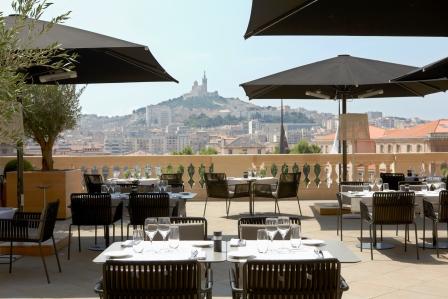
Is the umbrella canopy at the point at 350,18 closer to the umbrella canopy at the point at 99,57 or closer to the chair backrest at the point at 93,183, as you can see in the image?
the umbrella canopy at the point at 99,57

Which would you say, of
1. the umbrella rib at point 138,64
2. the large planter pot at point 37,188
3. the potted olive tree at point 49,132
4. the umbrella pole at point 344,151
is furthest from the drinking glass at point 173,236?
the umbrella pole at point 344,151

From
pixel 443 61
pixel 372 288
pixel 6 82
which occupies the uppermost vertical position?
pixel 443 61

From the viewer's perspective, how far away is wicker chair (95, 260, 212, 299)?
3611 mm

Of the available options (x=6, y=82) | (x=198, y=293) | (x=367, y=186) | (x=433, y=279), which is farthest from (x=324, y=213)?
(x=6, y=82)

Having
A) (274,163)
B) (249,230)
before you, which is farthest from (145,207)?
(274,163)

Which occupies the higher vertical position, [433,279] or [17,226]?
[17,226]

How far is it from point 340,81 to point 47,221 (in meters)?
5.49

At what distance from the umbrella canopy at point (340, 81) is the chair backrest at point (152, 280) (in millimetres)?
7056

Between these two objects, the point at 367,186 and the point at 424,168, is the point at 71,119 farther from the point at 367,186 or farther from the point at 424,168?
the point at 424,168

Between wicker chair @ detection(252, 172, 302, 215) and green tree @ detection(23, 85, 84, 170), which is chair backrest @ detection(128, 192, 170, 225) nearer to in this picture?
wicker chair @ detection(252, 172, 302, 215)

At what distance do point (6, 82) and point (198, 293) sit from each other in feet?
5.10

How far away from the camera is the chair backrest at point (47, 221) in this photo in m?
6.48

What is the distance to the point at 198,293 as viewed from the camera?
369 centimetres

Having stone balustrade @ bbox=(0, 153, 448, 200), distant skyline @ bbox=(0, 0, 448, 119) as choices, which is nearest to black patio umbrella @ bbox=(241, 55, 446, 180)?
distant skyline @ bbox=(0, 0, 448, 119)
